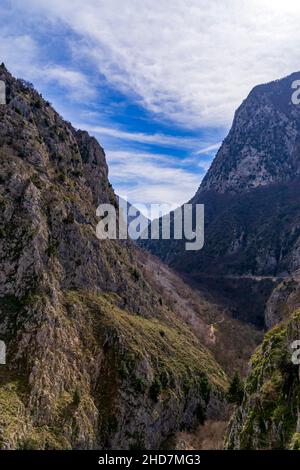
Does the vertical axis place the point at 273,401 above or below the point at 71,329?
below

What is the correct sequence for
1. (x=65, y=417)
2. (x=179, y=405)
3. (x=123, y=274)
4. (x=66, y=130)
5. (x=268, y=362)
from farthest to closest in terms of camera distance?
(x=66, y=130) → (x=123, y=274) → (x=179, y=405) → (x=65, y=417) → (x=268, y=362)

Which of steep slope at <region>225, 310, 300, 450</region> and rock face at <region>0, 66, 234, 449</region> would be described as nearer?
steep slope at <region>225, 310, 300, 450</region>

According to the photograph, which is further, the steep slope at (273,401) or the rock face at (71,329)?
the rock face at (71,329)

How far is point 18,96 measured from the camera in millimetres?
132625

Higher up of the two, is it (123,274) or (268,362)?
(123,274)

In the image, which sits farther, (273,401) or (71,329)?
(71,329)

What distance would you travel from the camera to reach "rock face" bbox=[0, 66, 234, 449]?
79188 millimetres

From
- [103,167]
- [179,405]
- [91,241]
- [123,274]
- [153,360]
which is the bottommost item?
[179,405]

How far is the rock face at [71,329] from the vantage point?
7919cm

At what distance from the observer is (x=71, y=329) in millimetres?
95750
